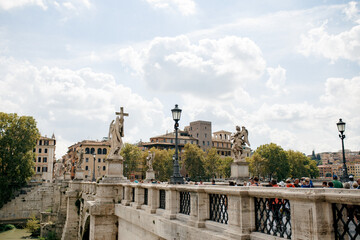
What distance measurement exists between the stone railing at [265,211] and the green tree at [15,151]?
1665 inches

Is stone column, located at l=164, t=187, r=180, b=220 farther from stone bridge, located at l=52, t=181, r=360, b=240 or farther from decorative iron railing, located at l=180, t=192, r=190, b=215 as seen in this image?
decorative iron railing, located at l=180, t=192, r=190, b=215

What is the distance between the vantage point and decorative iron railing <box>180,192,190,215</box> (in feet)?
25.0

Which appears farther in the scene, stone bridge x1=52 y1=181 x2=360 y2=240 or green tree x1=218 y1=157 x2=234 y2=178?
green tree x1=218 y1=157 x2=234 y2=178

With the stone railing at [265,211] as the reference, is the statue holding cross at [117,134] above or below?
above

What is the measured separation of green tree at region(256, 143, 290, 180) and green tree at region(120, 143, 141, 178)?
3023 cm

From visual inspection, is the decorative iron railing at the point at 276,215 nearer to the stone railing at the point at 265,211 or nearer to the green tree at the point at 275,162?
the stone railing at the point at 265,211

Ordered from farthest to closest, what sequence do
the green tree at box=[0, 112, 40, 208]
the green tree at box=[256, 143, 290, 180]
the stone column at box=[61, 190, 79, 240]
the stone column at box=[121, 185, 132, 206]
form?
1. the green tree at box=[256, 143, 290, 180]
2. the green tree at box=[0, 112, 40, 208]
3. the stone column at box=[61, 190, 79, 240]
4. the stone column at box=[121, 185, 132, 206]

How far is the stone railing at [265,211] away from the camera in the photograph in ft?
12.7

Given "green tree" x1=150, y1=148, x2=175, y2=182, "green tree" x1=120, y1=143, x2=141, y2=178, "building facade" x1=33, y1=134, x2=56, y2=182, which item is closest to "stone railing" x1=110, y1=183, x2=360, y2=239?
"green tree" x1=120, y1=143, x2=141, y2=178

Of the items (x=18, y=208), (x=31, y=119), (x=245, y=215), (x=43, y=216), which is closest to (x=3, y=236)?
(x=43, y=216)

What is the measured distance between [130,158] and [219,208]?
211ft

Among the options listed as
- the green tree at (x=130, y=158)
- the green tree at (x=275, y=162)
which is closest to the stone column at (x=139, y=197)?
the green tree at (x=130, y=158)

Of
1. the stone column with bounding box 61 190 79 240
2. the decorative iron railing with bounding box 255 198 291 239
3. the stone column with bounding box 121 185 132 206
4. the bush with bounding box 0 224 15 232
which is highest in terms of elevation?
the decorative iron railing with bounding box 255 198 291 239

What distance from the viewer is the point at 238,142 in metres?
17.1
